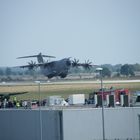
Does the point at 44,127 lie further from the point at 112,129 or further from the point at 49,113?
the point at 112,129

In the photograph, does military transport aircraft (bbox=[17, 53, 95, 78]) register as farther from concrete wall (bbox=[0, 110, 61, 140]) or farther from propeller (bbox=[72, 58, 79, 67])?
concrete wall (bbox=[0, 110, 61, 140])

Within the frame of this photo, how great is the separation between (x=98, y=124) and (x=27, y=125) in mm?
6306

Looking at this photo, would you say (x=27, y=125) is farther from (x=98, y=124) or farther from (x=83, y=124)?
(x=98, y=124)

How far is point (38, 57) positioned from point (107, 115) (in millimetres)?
94626

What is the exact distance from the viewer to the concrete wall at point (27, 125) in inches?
2349

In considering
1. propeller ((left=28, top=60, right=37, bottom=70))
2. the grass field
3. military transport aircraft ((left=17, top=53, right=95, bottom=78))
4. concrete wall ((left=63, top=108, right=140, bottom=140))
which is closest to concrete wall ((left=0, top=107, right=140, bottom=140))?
concrete wall ((left=63, top=108, right=140, bottom=140))

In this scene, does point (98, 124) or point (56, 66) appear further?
point (56, 66)

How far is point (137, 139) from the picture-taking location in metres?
60.4

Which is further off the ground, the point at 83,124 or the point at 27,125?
the point at 83,124

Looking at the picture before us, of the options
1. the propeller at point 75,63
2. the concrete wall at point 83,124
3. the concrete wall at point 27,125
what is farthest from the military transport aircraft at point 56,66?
the concrete wall at point 83,124

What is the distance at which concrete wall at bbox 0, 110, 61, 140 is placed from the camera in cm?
5966

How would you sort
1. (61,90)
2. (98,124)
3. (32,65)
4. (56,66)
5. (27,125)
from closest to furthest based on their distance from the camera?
(98,124) < (27,125) < (61,90) < (56,66) < (32,65)

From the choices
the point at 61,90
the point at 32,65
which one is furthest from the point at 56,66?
the point at 32,65

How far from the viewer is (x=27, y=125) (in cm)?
6266
